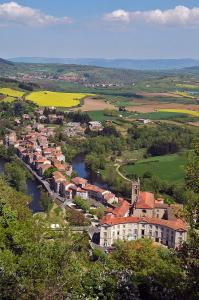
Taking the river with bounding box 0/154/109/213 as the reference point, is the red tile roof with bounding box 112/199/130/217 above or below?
above

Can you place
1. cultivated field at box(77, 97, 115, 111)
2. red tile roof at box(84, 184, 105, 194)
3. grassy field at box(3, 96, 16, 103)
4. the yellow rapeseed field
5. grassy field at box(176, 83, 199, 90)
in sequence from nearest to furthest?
red tile roof at box(84, 184, 105, 194), the yellow rapeseed field, grassy field at box(3, 96, 16, 103), cultivated field at box(77, 97, 115, 111), grassy field at box(176, 83, 199, 90)

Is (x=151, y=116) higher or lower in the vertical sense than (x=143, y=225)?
lower

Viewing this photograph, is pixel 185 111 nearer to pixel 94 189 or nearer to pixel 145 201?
pixel 94 189

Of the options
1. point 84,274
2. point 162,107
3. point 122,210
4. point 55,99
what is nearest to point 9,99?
point 55,99

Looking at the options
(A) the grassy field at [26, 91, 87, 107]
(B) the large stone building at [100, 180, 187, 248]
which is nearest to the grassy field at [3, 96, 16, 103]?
(A) the grassy field at [26, 91, 87, 107]

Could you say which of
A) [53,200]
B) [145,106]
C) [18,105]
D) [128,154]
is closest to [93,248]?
[53,200]

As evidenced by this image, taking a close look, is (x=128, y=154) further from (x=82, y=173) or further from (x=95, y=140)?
(x=82, y=173)

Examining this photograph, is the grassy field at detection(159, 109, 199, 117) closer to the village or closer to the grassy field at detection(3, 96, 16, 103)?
the grassy field at detection(3, 96, 16, 103)
